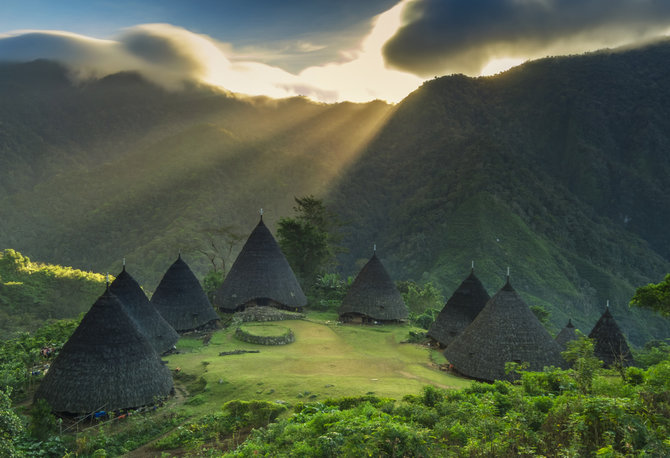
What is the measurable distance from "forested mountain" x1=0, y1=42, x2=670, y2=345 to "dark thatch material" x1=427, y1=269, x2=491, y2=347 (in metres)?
29.9

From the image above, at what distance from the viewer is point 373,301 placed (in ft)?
86.4

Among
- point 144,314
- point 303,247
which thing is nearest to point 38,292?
point 303,247

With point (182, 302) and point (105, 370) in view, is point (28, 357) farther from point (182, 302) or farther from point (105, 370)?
point (182, 302)

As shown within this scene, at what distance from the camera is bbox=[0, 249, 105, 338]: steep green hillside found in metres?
36.1

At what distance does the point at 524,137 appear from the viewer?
103562 mm

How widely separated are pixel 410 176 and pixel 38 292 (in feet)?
240

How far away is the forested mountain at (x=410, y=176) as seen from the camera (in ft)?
208

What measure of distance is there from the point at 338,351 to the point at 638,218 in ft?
279

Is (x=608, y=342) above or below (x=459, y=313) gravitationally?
below

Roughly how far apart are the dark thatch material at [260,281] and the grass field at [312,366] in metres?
2.37

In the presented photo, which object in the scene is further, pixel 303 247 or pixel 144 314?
pixel 303 247

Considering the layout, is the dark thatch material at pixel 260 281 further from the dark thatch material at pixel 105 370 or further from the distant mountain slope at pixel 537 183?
the distant mountain slope at pixel 537 183

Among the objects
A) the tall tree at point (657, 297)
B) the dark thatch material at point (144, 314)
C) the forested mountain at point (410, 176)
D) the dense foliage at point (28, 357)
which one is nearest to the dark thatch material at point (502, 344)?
the tall tree at point (657, 297)

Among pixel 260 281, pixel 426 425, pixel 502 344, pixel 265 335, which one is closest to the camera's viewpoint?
pixel 426 425
